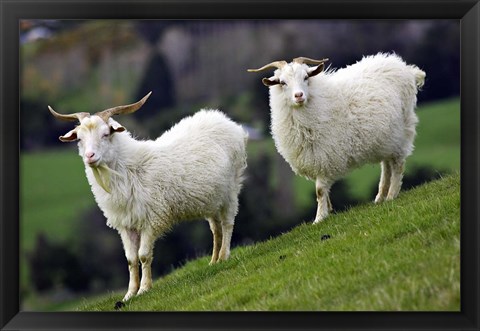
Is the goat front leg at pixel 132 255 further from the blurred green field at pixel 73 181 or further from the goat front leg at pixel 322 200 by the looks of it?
the blurred green field at pixel 73 181

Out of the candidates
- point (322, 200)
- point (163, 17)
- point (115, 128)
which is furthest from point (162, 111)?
point (163, 17)

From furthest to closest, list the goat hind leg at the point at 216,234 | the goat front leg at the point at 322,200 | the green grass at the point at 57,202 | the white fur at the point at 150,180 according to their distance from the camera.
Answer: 1. the green grass at the point at 57,202
2. the goat hind leg at the point at 216,234
3. the goat front leg at the point at 322,200
4. the white fur at the point at 150,180

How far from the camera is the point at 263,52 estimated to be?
33688mm

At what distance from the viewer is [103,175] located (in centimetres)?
1150

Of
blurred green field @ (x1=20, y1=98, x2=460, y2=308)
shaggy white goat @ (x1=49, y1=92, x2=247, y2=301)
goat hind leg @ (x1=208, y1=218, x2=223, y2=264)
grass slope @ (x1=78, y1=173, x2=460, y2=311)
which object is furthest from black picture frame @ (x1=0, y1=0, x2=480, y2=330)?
blurred green field @ (x1=20, y1=98, x2=460, y2=308)

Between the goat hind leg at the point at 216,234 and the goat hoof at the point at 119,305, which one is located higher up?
the goat hind leg at the point at 216,234

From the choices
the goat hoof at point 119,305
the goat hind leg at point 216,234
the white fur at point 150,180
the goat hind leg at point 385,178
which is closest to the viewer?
the goat hoof at point 119,305

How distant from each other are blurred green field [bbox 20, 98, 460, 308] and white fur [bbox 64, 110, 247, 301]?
11460mm

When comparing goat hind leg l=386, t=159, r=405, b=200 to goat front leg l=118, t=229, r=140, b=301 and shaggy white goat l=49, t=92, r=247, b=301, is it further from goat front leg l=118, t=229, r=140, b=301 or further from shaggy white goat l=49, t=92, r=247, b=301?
goat front leg l=118, t=229, r=140, b=301

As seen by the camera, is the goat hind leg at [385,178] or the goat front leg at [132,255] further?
the goat hind leg at [385,178]

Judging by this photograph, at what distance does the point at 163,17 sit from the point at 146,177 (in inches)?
107

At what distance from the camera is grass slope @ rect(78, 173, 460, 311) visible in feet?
28.6

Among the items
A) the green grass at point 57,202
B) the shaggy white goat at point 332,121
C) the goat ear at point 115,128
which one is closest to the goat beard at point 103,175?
the goat ear at point 115,128

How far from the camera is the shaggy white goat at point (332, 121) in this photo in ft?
40.9
